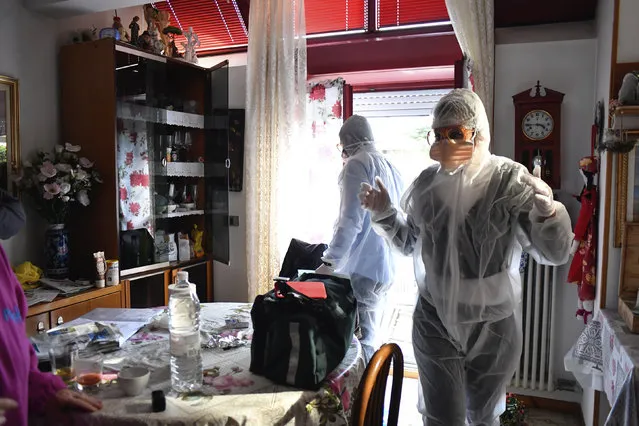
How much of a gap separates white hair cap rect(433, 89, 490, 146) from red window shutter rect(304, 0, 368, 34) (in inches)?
66.5

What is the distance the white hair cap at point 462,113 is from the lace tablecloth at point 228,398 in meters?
0.84

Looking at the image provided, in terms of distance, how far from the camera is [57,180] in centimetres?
255

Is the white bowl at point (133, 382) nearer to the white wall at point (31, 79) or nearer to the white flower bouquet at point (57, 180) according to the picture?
the white flower bouquet at point (57, 180)

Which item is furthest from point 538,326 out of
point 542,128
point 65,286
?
point 65,286

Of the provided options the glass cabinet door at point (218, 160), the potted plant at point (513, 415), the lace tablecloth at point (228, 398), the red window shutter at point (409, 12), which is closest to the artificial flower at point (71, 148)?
the glass cabinet door at point (218, 160)

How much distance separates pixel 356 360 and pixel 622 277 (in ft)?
3.75

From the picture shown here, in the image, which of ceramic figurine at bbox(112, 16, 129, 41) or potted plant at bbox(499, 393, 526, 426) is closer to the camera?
potted plant at bbox(499, 393, 526, 426)

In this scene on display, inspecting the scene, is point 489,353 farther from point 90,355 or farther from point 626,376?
point 90,355

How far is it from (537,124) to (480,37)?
0.56 m

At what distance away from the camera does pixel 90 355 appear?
144 centimetres

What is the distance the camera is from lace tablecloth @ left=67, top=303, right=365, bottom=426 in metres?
1.09

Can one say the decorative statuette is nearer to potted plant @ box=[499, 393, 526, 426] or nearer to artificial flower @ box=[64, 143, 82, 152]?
artificial flower @ box=[64, 143, 82, 152]

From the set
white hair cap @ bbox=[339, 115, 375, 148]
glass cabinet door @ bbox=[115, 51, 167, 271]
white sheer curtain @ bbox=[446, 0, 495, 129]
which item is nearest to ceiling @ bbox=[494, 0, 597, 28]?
white sheer curtain @ bbox=[446, 0, 495, 129]

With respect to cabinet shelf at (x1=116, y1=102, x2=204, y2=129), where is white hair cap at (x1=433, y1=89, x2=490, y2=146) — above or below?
below
